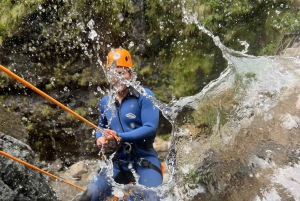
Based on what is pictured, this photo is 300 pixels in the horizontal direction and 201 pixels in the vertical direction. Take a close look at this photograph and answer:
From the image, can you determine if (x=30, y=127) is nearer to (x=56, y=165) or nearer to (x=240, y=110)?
(x=56, y=165)

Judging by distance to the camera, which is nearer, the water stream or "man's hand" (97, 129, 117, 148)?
the water stream

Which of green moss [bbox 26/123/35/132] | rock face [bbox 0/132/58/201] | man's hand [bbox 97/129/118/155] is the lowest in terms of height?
green moss [bbox 26/123/35/132]

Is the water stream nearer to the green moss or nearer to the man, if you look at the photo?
the man

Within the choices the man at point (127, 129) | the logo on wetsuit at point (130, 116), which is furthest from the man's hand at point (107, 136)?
the logo on wetsuit at point (130, 116)

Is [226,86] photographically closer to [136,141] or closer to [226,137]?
[226,137]

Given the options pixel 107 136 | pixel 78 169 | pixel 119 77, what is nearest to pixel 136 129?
pixel 107 136

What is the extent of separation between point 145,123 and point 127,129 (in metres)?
0.22

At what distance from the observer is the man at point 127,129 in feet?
10.4

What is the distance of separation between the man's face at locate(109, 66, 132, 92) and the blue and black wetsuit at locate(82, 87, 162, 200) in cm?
10

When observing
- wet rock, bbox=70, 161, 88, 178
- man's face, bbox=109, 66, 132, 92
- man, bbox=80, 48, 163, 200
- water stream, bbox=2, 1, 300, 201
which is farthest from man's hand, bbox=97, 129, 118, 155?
wet rock, bbox=70, 161, 88, 178

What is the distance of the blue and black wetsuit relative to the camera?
3203mm

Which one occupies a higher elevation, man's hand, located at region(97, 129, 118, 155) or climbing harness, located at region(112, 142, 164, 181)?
man's hand, located at region(97, 129, 118, 155)

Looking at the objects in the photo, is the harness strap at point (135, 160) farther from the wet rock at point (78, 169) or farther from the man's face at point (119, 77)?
the wet rock at point (78, 169)

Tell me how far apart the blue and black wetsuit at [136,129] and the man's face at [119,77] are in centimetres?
10
